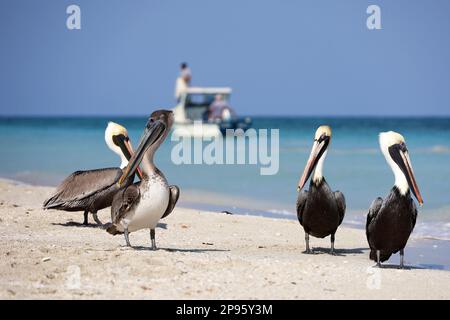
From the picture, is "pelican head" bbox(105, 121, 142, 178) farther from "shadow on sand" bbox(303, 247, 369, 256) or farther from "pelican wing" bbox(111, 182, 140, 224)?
"shadow on sand" bbox(303, 247, 369, 256)

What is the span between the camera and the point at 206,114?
38.5 m

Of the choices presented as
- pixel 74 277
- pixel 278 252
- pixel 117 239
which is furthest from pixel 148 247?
pixel 74 277

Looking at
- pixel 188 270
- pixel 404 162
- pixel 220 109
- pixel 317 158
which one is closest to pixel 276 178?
pixel 317 158

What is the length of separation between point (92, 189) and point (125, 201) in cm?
219

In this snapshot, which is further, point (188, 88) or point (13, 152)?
point (188, 88)

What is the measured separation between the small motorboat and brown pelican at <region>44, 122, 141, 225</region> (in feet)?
89.8

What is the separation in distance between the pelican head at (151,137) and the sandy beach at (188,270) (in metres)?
0.76

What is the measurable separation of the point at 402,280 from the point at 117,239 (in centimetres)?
304

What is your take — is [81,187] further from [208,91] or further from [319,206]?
[208,91]

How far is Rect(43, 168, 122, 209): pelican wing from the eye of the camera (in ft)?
29.0

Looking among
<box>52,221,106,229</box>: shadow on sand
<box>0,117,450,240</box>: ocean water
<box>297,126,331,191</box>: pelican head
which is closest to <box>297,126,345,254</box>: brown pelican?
<box>297,126,331,191</box>: pelican head

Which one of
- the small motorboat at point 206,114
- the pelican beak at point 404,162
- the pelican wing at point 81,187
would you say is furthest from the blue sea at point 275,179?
the small motorboat at point 206,114
